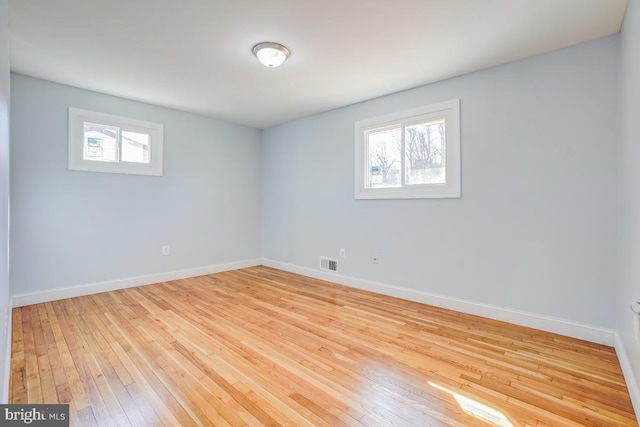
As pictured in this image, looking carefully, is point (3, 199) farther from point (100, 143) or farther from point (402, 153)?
point (402, 153)

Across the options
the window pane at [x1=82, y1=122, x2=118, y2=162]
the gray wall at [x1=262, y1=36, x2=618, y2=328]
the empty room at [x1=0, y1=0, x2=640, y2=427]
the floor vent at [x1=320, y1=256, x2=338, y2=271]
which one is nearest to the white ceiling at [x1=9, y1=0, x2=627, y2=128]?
the empty room at [x1=0, y1=0, x2=640, y2=427]

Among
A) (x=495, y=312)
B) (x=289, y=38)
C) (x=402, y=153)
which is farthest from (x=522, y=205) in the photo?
(x=289, y=38)

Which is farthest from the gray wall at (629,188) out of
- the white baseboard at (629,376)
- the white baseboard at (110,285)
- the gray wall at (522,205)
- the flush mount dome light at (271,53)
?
the white baseboard at (110,285)

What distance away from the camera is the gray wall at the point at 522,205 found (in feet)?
7.83

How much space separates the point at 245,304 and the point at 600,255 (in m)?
3.31

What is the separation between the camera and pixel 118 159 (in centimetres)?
387

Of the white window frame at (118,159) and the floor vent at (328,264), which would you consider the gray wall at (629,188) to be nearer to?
the floor vent at (328,264)

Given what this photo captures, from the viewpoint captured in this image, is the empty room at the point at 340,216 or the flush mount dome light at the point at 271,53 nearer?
the empty room at the point at 340,216

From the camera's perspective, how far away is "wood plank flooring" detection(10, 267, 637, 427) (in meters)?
1.57

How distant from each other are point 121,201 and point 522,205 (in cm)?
464

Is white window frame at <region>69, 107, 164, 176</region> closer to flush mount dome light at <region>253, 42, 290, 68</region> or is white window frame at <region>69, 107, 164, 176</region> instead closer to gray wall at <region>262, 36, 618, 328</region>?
flush mount dome light at <region>253, 42, 290, 68</region>

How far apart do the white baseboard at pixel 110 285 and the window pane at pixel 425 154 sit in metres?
3.33

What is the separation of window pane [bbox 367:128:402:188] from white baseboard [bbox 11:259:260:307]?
2850 mm

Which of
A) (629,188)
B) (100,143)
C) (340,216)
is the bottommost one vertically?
(340,216)
